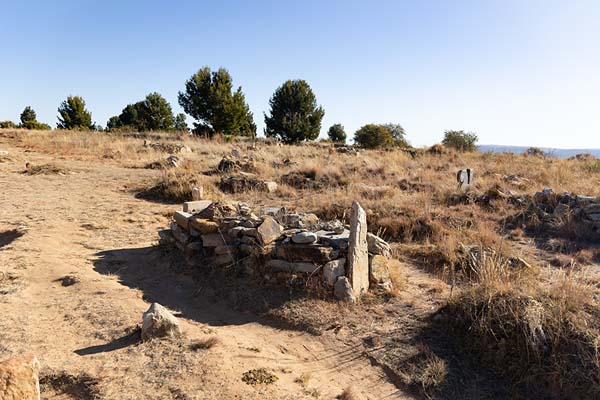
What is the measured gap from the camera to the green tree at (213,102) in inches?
1152

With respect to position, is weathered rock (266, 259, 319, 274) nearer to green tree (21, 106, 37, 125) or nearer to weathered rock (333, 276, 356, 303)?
weathered rock (333, 276, 356, 303)

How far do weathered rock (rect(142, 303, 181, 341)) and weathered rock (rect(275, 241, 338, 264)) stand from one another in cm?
166

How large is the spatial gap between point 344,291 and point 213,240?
2.13 meters

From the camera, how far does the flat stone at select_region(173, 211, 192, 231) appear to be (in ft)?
19.3

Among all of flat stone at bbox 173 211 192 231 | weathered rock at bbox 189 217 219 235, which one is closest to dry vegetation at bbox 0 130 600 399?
weathered rock at bbox 189 217 219 235

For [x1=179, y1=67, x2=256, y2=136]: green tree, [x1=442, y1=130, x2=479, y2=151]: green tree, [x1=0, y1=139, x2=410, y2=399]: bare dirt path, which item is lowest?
[x1=0, y1=139, x2=410, y2=399]: bare dirt path

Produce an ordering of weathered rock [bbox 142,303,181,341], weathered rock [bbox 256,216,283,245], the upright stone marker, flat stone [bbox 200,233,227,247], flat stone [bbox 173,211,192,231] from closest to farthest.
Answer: weathered rock [bbox 142,303,181,341]
the upright stone marker
weathered rock [bbox 256,216,283,245]
flat stone [bbox 200,233,227,247]
flat stone [bbox 173,211,192,231]

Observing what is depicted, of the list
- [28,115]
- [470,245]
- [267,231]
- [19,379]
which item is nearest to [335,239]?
[267,231]

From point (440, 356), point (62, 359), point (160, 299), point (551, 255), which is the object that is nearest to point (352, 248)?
point (440, 356)

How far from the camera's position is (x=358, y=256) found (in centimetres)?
466

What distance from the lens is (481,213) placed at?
834cm

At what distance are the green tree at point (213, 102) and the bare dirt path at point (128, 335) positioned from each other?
78.2ft

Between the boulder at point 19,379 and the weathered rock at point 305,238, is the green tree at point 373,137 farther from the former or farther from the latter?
the boulder at point 19,379

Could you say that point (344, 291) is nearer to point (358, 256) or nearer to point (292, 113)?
point (358, 256)
